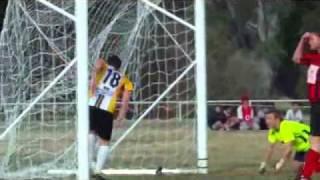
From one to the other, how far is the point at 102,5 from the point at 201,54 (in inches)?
102

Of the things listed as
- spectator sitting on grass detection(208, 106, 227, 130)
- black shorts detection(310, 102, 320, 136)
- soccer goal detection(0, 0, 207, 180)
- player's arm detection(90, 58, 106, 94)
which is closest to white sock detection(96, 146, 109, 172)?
soccer goal detection(0, 0, 207, 180)

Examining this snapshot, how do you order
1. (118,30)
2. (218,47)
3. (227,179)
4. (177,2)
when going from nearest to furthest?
(227,179) → (118,30) → (177,2) → (218,47)

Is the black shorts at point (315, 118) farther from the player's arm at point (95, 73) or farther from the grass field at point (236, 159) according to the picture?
the player's arm at point (95, 73)

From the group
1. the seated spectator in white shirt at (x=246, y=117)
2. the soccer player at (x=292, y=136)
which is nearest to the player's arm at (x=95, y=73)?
the soccer player at (x=292, y=136)

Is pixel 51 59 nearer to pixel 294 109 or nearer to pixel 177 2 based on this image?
pixel 177 2

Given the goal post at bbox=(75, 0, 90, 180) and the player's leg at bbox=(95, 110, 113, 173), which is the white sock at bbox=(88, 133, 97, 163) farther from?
the goal post at bbox=(75, 0, 90, 180)

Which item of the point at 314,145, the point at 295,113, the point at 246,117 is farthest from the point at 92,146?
the point at 246,117

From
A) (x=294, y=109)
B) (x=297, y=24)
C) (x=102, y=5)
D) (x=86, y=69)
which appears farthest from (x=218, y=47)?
(x=86, y=69)

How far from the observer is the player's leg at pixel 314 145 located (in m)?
10.0

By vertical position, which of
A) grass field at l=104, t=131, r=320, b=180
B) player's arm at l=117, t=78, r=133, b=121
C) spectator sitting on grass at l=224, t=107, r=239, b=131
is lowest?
grass field at l=104, t=131, r=320, b=180

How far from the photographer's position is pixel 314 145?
10047 mm

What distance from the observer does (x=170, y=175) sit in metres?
13.0

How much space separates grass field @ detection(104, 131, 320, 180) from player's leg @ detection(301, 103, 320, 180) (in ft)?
6.50

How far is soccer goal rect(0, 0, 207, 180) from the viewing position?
11.6 m
